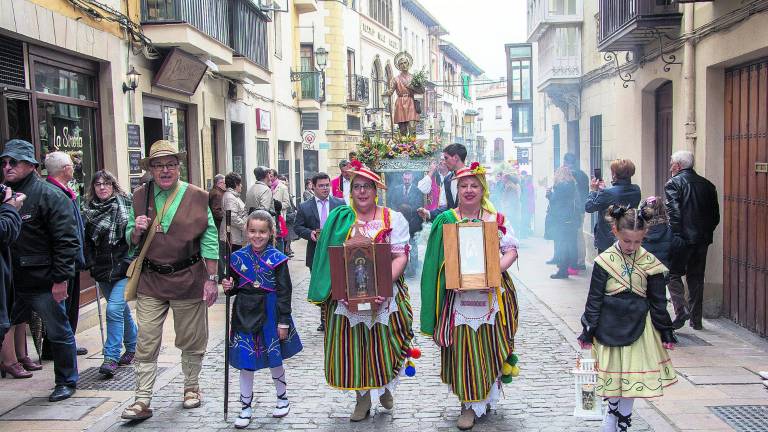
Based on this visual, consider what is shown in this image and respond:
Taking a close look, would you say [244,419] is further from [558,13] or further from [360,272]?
[558,13]

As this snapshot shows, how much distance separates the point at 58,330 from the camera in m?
6.15

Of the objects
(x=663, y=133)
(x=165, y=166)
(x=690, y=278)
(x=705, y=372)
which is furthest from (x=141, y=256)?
(x=663, y=133)

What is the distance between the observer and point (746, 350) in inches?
301

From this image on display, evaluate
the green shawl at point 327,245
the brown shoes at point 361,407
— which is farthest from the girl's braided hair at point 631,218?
the brown shoes at point 361,407

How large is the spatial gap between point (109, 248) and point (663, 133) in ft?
26.5

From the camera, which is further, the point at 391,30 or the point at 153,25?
the point at 391,30

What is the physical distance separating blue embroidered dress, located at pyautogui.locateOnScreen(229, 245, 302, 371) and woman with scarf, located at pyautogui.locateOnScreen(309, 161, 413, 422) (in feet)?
0.78

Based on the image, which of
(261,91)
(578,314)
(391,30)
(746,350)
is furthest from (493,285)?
(391,30)

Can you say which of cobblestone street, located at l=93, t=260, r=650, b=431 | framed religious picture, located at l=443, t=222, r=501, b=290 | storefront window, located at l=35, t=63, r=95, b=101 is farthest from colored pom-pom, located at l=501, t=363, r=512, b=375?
storefront window, located at l=35, t=63, r=95, b=101

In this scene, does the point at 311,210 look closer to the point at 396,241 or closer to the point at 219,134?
the point at 396,241

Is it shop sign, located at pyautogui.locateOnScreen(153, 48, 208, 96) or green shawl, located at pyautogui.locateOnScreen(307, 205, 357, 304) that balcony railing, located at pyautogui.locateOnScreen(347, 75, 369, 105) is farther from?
green shawl, located at pyautogui.locateOnScreen(307, 205, 357, 304)

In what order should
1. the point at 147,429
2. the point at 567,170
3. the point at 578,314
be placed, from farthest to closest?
the point at 567,170, the point at 578,314, the point at 147,429

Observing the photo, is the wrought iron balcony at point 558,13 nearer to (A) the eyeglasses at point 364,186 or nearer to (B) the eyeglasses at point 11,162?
(A) the eyeglasses at point 364,186

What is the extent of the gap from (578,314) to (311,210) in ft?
11.7
